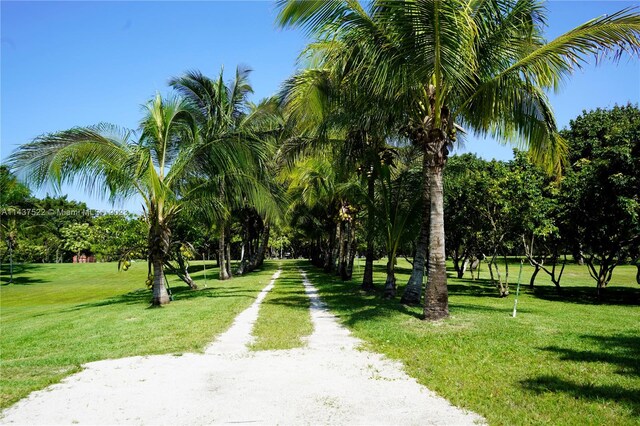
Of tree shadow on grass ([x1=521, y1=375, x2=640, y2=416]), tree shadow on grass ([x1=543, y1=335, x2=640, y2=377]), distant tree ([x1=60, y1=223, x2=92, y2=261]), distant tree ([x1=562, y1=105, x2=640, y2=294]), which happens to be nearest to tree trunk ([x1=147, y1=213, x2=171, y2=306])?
tree shadow on grass ([x1=543, y1=335, x2=640, y2=377])

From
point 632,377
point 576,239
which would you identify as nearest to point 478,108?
point 632,377

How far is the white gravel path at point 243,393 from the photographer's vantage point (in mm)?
5148

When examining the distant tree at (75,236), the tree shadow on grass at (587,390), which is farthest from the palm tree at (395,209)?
the distant tree at (75,236)

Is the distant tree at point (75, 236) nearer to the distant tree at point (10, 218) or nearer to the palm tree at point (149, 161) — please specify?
the distant tree at point (10, 218)

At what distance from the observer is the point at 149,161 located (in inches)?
585

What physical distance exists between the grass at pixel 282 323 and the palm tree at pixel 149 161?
14.0 ft

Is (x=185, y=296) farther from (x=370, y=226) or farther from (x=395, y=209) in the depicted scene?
(x=395, y=209)

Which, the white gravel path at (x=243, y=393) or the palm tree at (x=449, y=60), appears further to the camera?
the palm tree at (x=449, y=60)

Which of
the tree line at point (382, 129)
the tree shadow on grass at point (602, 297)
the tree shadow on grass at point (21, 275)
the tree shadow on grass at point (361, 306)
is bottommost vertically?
the tree shadow on grass at point (21, 275)

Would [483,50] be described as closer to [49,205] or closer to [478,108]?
[478,108]

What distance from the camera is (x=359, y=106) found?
12773mm

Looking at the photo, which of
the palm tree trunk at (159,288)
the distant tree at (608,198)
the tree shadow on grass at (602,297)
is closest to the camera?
the palm tree trunk at (159,288)

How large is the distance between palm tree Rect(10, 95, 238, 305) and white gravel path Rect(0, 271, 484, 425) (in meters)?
8.49

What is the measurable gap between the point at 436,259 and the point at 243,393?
6344 millimetres
